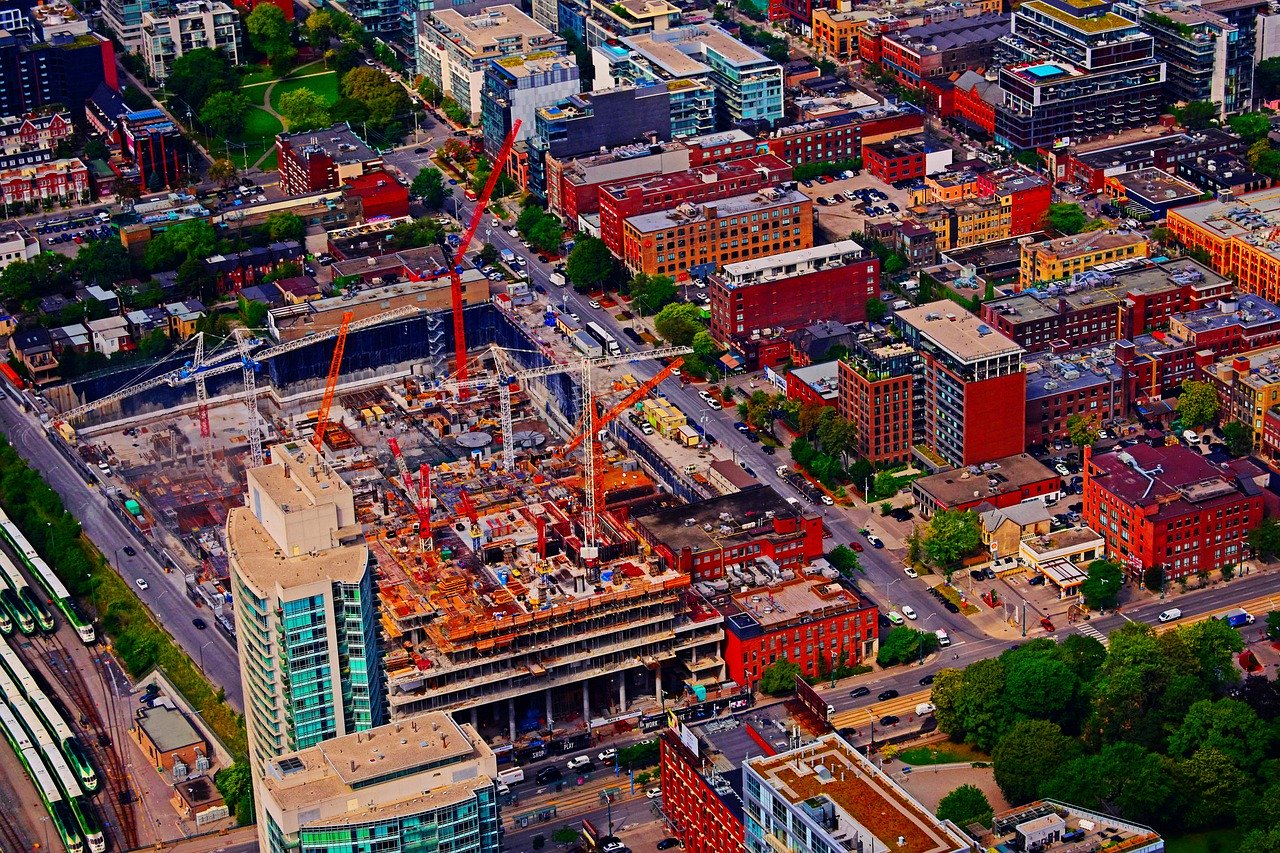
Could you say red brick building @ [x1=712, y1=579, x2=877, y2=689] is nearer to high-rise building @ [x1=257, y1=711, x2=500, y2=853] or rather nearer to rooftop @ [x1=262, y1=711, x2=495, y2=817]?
rooftop @ [x1=262, y1=711, x2=495, y2=817]

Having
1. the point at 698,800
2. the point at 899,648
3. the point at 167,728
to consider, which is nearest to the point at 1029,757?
the point at 899,648

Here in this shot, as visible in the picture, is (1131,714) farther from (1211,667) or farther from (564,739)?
(564,739)

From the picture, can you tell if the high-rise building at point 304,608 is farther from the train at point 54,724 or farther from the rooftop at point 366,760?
the train at point 54,724

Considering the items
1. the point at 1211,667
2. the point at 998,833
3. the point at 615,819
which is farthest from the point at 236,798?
the point at 1211,667

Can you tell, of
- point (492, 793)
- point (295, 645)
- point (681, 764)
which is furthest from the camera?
point (681, 764)

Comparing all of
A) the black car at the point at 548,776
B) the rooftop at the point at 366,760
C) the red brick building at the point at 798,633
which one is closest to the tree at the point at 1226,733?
the red brick building at the point at 798,633

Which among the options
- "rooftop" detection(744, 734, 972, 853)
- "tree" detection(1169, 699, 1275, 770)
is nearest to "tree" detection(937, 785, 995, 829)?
"rooftop" detection(744, 734, 972, 853)
